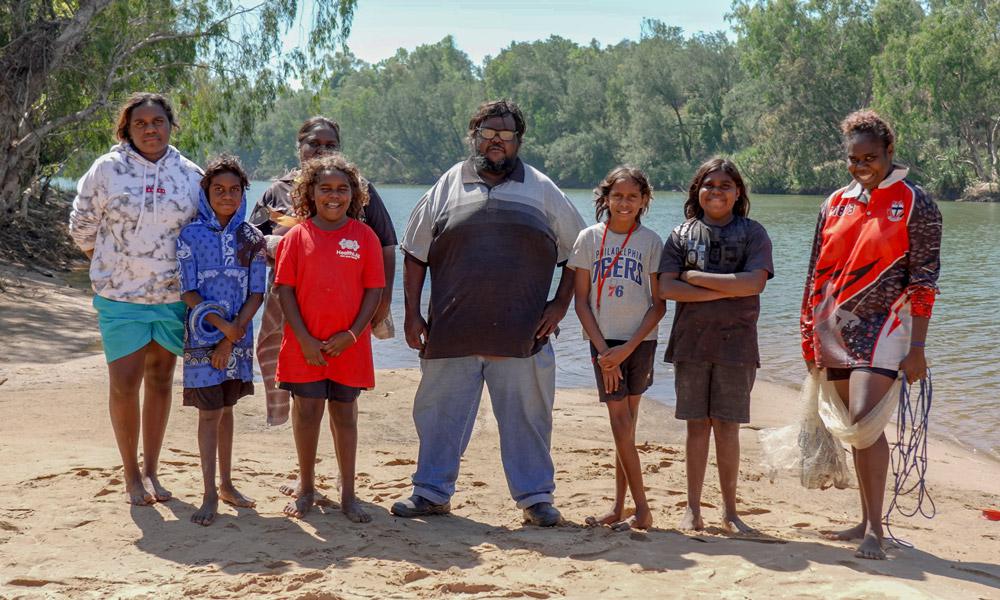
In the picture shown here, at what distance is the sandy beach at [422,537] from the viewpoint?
388 cm

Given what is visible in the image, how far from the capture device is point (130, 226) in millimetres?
4734

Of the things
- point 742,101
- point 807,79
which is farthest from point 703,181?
point 742,101

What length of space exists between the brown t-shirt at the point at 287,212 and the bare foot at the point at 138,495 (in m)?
1.39

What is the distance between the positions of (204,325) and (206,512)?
841 millimetres

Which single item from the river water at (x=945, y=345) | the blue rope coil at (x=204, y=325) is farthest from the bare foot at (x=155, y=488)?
the river water at (x=945, y=345)

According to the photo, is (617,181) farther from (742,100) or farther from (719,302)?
(742,100)

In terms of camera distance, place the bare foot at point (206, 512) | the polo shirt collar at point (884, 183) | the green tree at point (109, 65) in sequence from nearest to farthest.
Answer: the polo shirt collar at point (884, 183), the bare foot at point (206, 512), the green tree at point (109, 65)

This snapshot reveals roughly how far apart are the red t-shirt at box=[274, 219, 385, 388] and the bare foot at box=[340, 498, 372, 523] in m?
0.56

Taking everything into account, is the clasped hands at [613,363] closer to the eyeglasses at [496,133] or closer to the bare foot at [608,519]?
the bare foot at [608,519]

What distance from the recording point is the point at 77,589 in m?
3.83

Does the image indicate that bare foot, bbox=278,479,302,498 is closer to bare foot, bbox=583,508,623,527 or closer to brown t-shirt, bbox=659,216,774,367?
bare foot, bbox=583,508,623,527

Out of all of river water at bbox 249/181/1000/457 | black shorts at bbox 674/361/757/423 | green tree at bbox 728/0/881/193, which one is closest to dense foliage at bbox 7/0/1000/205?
green tree at bbox 728/0/881/193

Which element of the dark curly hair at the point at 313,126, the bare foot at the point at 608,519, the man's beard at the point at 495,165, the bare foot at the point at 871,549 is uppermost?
the dark curly hair at the point at 313,126

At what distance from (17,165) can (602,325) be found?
574 inches
